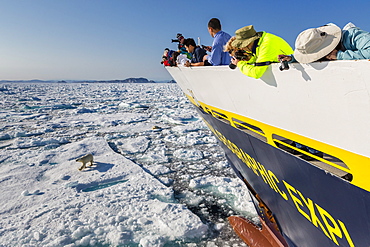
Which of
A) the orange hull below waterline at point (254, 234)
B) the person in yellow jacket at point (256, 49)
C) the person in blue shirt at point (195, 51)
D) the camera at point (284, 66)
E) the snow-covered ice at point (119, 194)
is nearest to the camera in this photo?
the camera at point (284, 66)

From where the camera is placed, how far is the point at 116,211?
3188mm

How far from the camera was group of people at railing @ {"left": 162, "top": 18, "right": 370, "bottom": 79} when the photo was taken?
3.34 ft

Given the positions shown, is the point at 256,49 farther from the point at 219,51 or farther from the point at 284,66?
the point at 219,51

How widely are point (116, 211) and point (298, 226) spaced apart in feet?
7.88

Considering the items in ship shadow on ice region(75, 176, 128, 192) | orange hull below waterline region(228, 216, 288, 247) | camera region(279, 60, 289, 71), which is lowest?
ship shadow on ice region(75, 176, 128, 192)

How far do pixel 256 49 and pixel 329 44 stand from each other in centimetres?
54

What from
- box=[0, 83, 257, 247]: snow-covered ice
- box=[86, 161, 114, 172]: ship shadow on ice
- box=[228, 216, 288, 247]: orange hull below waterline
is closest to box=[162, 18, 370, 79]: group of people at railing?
box=[228, 216, 288, 247]: orange hull below waterline

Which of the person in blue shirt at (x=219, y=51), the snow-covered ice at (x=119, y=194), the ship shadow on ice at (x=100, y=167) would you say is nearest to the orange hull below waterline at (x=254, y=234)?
the snow-covered ice at (x=119, y=194)

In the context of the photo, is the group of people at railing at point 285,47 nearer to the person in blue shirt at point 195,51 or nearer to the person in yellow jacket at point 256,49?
the person in yellow jacket at point 256,49

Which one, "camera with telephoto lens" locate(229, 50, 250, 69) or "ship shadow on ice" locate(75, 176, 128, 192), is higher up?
"camera with telephoto lens" locate(229, 50, 250, 69)

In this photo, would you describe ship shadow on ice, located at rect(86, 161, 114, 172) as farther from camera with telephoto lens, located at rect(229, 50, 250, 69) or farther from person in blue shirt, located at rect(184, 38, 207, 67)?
camera with telephoto lens, located at rect(229, 50, 250, 69)

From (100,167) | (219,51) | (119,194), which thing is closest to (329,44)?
(219,51)

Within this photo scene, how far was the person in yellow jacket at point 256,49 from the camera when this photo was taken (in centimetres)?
141

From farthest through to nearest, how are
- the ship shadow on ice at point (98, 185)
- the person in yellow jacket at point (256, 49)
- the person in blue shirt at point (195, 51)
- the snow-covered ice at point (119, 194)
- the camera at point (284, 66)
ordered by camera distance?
the ship shadow on ice at point (98, 185) < the person in blue shirt at point (195, 51) < the snow-covered ice at point (119, 194) < the person in yellow jacket at point (256, 49) < the camera at point (284, 66)
